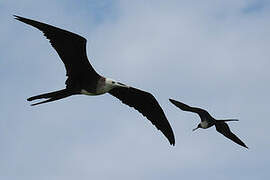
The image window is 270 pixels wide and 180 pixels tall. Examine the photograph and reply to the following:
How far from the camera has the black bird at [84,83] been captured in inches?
535

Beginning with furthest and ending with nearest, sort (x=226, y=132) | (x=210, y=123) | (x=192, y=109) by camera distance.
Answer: (x=226, y=132), (x=192, y=109), (x=210, y=123)

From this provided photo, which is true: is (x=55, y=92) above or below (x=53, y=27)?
below

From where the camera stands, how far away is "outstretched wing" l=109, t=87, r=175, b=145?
15430mm

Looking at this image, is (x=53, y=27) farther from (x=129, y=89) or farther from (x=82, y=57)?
(x=129, y=89)

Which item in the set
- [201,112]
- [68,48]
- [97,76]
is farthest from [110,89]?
[201,112]

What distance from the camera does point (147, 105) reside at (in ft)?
50.9

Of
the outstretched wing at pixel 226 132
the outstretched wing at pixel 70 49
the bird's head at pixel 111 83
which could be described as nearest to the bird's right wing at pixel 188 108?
the outstretched wing at pixel 226 132

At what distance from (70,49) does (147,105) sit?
96.7 inches

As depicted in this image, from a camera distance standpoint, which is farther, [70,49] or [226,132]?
[226,132]

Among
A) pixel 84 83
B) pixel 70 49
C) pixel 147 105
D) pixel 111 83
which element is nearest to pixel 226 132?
pixel 147 105

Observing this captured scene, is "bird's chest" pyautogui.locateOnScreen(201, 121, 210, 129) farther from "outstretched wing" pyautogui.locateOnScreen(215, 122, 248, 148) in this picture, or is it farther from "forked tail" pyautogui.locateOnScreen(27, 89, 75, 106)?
"forked tail" pyautogui.locateOnScreen(27, 89, 75, 106)

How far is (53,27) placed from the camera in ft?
43.8

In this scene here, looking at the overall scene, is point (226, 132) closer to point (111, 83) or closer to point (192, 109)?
point (192, 109)

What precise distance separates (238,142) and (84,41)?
6.74m
